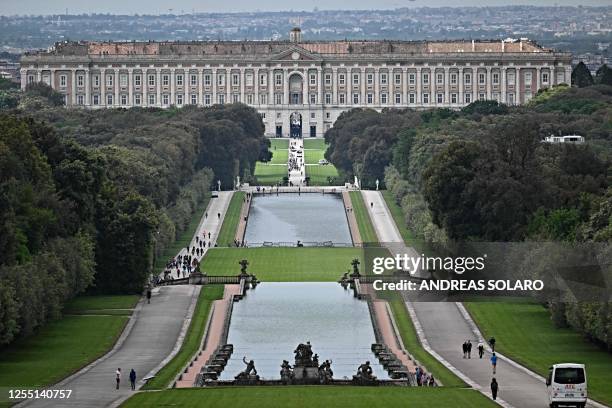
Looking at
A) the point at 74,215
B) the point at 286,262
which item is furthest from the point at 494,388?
the point at 286,262

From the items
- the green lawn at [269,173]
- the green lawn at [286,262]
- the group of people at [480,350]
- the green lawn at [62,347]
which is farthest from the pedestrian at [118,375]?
the green lawn at [269,173]

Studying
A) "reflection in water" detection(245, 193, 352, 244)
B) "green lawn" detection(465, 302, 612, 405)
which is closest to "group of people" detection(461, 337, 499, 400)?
"green lawn" detection(465, 302, 612, 405)

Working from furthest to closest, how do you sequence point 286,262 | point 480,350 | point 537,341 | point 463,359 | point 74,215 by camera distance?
point 286,262
point 74,215
point 537,341
point 480,350
point 463,359

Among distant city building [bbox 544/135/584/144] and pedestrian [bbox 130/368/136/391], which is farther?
distant city building [bbox 544/135/584/144]

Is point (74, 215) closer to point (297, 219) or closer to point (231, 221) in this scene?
point (231, 221)

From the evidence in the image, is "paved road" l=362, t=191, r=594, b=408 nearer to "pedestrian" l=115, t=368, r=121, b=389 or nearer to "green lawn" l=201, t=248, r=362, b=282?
"green lawn" l=201, t=248, r=362, b=282

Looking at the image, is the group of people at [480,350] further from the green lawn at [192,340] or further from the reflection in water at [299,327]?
the green lawn at [192,340]

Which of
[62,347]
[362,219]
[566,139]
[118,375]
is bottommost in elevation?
[362,219]
